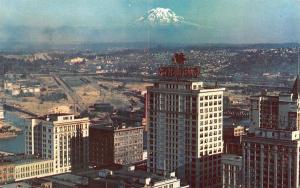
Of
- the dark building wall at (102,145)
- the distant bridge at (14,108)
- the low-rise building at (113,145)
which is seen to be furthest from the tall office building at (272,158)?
the distant bridge at (14,108)

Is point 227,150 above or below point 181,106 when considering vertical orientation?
below

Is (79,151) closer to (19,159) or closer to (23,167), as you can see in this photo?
(19,159)

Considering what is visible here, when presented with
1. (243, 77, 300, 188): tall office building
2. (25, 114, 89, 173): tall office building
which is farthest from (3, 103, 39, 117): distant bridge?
(243, 77, 300, 188): tall office building

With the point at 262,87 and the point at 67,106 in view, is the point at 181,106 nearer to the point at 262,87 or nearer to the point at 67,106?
the point at 262,87

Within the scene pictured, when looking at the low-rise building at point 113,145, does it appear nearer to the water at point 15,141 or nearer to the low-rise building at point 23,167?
the low-rise building at point 23,167

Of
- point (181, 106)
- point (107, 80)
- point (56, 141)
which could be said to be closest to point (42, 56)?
point (107, 80)

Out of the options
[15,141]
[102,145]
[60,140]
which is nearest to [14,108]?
[15,141]

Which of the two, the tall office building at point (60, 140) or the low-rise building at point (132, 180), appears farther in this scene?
the tall office building at point (60, 140)
